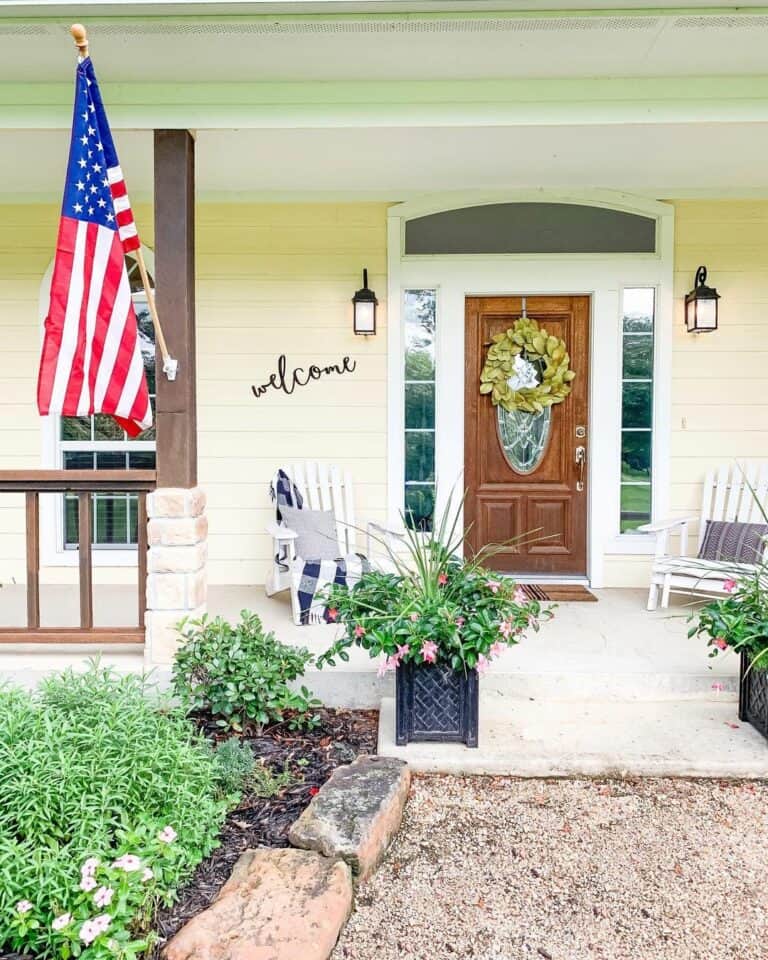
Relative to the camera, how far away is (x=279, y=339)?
15.0 ft

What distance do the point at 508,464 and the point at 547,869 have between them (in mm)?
2883

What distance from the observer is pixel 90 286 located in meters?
2.66

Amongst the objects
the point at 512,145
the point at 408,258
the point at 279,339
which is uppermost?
the point at 512,145

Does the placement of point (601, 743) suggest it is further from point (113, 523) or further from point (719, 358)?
point (113, 523)

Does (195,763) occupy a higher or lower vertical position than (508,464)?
lower

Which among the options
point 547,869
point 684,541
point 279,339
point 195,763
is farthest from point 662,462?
point 195,763

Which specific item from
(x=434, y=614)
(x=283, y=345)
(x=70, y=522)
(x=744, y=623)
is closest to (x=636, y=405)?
(x=744, y=623)

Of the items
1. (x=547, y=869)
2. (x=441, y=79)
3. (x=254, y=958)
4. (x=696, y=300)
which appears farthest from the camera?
(x=696, y=300)

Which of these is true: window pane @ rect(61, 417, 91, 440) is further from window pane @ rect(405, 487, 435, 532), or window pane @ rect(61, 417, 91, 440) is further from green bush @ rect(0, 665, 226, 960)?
green bush @ rect(0, 665, 226, 960)

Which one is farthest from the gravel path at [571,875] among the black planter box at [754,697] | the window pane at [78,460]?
the window pane at [78,460]

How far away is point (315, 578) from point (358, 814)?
167 centimetres

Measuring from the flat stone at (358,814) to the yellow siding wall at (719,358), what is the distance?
2669 mm

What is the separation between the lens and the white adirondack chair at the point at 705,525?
380cm

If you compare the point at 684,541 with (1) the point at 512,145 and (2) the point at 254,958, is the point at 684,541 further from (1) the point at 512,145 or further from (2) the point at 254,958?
(2) the point at 254,958
